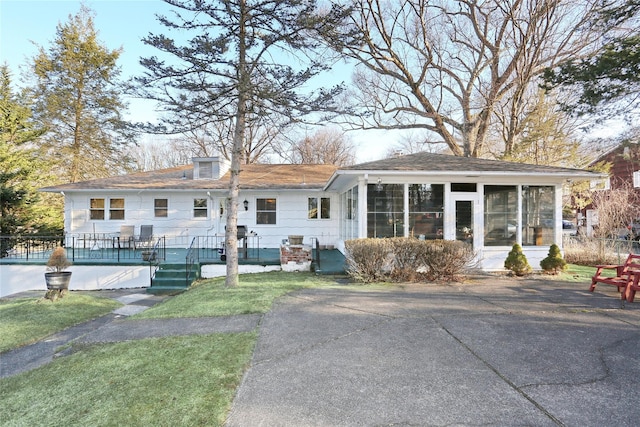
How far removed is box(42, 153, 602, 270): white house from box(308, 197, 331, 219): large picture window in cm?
4

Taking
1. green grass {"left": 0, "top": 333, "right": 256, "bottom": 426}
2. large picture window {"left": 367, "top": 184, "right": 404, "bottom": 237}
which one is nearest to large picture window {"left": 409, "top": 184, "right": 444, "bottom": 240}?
large picture window {"left": 367, "top": 184, "right": 404, "bottom": 237}

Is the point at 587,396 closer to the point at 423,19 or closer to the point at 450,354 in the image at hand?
the point at 450,354

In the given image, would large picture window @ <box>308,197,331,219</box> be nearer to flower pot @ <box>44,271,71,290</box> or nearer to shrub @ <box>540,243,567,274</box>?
shrub @ <box>540,243,567,274</box>

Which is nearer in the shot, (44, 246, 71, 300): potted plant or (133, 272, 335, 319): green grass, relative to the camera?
(133, 272, 335, 319): green grass

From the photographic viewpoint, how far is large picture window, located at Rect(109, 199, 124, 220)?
14.8 metres

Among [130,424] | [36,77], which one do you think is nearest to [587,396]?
[130,424]

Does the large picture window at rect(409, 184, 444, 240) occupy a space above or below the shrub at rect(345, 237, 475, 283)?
above

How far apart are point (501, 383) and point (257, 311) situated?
12.5 ft

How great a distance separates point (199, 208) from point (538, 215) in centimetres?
1284

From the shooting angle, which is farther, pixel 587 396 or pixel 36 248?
pixel 36 248

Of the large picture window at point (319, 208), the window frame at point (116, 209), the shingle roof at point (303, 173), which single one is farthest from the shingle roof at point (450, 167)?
the window frame at point (116, 209)

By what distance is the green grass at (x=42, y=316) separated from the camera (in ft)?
19.0

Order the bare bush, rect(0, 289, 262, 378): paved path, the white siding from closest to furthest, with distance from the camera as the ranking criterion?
rect(0, 289, 262, 378): paved path, the bare bush, the white siding

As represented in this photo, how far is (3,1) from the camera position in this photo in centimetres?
945
